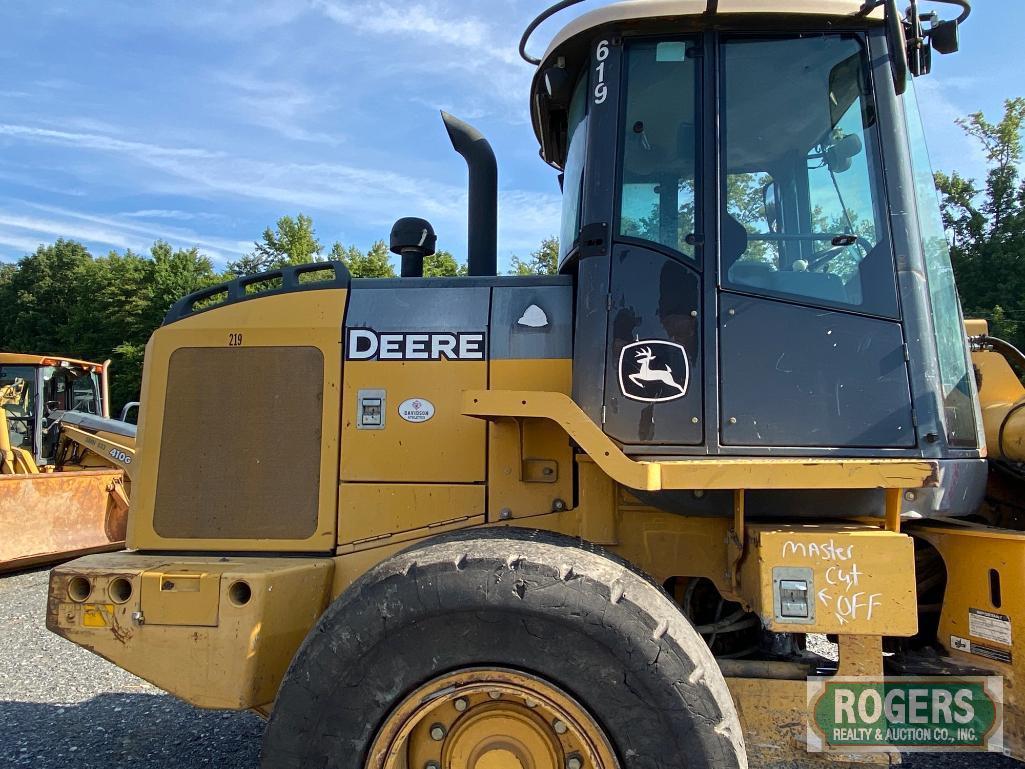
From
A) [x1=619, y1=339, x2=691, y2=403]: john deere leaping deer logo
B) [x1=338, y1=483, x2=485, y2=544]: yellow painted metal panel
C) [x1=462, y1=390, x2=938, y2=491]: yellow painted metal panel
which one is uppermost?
[x1=619, y1=339, x2=691, y2=403]: john deere leaping deer logo

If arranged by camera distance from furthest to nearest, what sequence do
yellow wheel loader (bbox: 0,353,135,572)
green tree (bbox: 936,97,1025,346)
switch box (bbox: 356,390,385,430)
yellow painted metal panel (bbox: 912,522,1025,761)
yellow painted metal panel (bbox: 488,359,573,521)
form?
green tree (bbox: 936,97,1025,346) < yellow wheel loader (bbox: 0,353,135,572) < switch box (bbox: 356,390,385,430) < yellow painted metal panel (bbox: 488,359,573,521) < yellow painted metal panel (bbox: 912,522,1025,761)

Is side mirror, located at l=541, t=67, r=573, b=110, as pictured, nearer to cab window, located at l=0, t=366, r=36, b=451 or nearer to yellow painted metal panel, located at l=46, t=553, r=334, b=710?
yellow painted metal panel, located at l=46, t=553, r=334, b=710

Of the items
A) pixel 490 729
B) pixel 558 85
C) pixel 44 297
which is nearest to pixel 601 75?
pixel 558 85

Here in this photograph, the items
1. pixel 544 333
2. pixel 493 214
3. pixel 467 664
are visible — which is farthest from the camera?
pixel 493 214

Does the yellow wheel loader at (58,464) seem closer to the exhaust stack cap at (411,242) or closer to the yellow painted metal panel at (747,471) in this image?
the exhaust stack cap at (411,242)

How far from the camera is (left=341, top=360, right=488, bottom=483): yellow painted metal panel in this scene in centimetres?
292

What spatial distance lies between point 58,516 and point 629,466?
26.1 ft

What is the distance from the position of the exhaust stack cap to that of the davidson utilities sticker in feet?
2.58

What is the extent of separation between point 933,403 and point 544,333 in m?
1.42

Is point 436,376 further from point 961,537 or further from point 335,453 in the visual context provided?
point 961,537

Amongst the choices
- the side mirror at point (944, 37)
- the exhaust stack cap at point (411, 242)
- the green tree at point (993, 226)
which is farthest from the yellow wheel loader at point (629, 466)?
the green tree at point (993, 226)

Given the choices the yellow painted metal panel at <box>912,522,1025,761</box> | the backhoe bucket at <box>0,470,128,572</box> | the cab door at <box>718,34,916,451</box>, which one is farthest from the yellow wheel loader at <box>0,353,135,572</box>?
the yellow painted metal panel at <box>912,522,1025,761</box>

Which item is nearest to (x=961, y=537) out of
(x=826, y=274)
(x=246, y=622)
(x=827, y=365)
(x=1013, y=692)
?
(x=1013, y=692)

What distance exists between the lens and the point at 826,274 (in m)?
2.57
